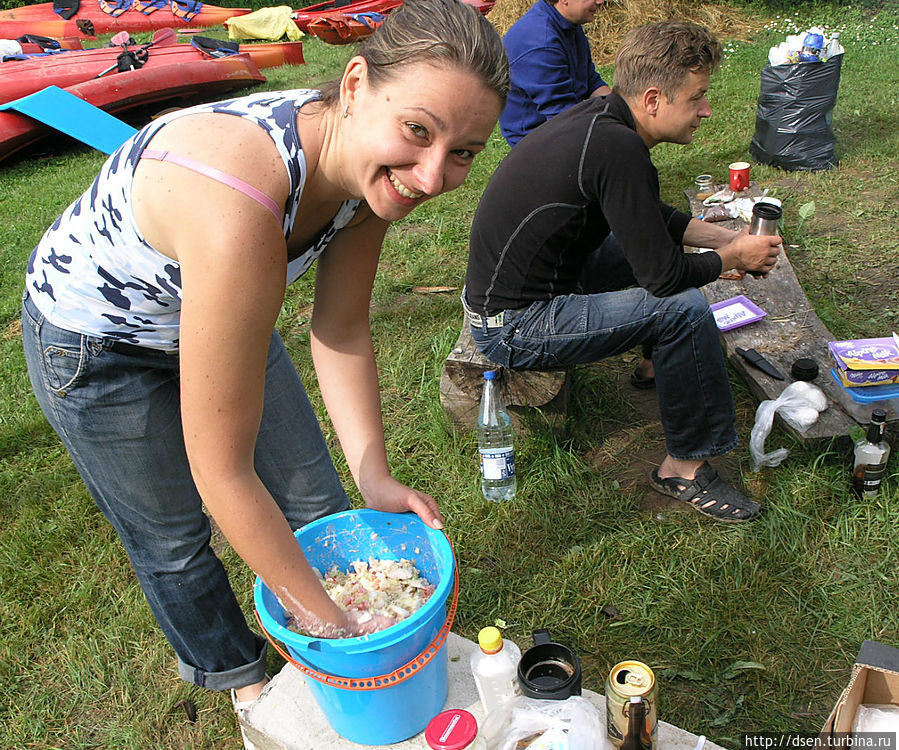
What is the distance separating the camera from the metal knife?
10.6 ft

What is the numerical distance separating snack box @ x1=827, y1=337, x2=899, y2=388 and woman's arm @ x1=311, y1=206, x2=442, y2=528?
200 centimetres

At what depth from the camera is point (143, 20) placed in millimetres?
14406

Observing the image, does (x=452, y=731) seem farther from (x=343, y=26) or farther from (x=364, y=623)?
(x=343, y=26)

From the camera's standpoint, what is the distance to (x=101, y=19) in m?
14.4

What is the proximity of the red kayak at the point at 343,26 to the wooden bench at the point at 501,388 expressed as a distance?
10.1 metres

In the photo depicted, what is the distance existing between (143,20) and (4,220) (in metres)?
9.61

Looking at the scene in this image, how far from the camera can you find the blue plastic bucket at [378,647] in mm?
1532

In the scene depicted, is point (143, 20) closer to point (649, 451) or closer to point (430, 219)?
point (430, 219)

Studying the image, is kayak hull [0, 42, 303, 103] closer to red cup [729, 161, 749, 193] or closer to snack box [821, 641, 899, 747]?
red cup [729, 161, 749, 193]

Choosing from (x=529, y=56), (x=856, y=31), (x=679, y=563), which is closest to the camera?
(x=679, y=563)

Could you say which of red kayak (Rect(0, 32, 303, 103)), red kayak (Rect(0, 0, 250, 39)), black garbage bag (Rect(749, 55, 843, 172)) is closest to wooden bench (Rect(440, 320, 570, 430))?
black garbage bag (Rect(749, 55, 843, 172))

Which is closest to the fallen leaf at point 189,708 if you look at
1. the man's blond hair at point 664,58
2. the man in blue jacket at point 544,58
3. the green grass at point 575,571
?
the green grass at point 575,571

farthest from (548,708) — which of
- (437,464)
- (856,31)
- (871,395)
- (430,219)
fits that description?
(856,31)

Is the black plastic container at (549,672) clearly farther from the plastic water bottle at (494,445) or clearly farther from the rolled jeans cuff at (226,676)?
the plastic water bottle at (494,445)
